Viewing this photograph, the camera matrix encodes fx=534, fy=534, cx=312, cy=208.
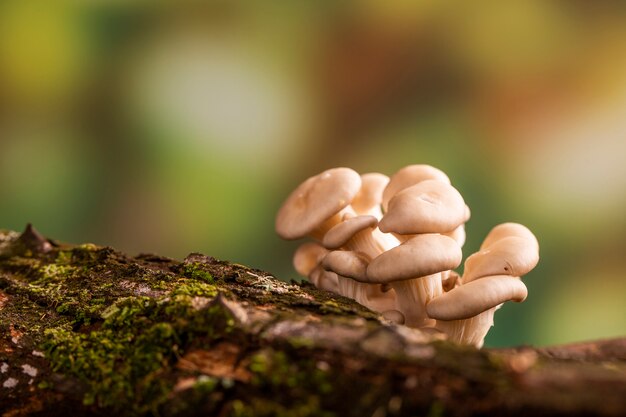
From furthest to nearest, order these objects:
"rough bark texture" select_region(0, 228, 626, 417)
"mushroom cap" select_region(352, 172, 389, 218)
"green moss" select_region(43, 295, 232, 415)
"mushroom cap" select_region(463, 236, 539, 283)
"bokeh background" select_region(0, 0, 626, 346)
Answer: "bokeh background" select_region(0, 0, 626, 346), "mushroom cap" select_region(352, 172, 389, 218), "mushroom cap" select_region(463, 236, 539, 283), "green moss" select_region(43, 295, 232, 415), "rough bark texture" select_region(0, 228, 626, 417)

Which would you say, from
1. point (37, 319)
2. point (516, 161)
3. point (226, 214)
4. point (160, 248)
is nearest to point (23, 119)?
point (160, 248)

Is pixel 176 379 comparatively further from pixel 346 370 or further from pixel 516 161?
pixel 516 161

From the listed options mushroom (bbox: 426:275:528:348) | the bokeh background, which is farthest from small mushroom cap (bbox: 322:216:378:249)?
the bokeh background

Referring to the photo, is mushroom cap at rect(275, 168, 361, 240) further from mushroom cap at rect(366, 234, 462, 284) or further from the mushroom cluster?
mushroom cap at rect(366, 234, 462, 284)

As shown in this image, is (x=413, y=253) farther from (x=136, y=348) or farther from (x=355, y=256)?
(x=136, y=348)

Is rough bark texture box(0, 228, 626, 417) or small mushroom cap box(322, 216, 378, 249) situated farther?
small mushroom cap box(322, 216, 378, 249)

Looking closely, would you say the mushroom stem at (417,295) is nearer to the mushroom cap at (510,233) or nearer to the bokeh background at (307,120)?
the mushroom cap at (510,233)
